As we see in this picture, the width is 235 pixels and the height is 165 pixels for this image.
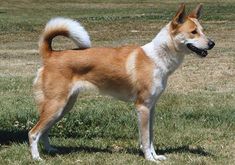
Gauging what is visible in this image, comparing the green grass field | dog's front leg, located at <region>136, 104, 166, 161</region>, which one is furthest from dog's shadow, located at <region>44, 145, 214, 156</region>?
dog's front leg, located at <region>136, 104, 166, 161</region>

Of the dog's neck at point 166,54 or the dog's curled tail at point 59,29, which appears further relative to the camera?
the dog's curled tail at point 59,29

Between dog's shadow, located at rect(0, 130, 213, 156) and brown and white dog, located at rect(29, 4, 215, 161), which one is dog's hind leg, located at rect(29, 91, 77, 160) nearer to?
brown and white dog, located at rect(29, 4, 215, 161)

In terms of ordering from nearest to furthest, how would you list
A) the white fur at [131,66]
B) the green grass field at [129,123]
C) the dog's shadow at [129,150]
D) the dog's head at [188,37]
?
1. the dog's head at [188,37]
2. the white fur at [131,66]
3. the green grass field at [129,123]
4. the dog's shadow at [129,150]

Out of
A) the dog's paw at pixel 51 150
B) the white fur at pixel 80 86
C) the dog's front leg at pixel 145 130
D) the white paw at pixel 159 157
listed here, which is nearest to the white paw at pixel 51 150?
the dog's paw at pixel 51 150

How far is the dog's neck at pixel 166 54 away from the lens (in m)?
6.84

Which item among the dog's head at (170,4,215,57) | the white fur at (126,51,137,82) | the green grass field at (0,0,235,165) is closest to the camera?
the dog's head at (170,4,215,57)

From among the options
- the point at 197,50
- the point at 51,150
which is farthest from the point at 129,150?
the point at 197,50

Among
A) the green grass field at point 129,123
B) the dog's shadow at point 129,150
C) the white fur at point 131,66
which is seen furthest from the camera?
the dog's shadow at point 129,150

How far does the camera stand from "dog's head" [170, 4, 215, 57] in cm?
675

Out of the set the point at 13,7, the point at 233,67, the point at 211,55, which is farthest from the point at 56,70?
the point at 13,7

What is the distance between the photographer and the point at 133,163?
21.8 feet

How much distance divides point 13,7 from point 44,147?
4396cm

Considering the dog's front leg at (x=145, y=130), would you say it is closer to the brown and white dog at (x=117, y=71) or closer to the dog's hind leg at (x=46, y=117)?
the brown and white dog at (x=117, y=71)

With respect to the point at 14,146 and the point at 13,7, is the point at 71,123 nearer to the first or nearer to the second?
the point at 14,146
